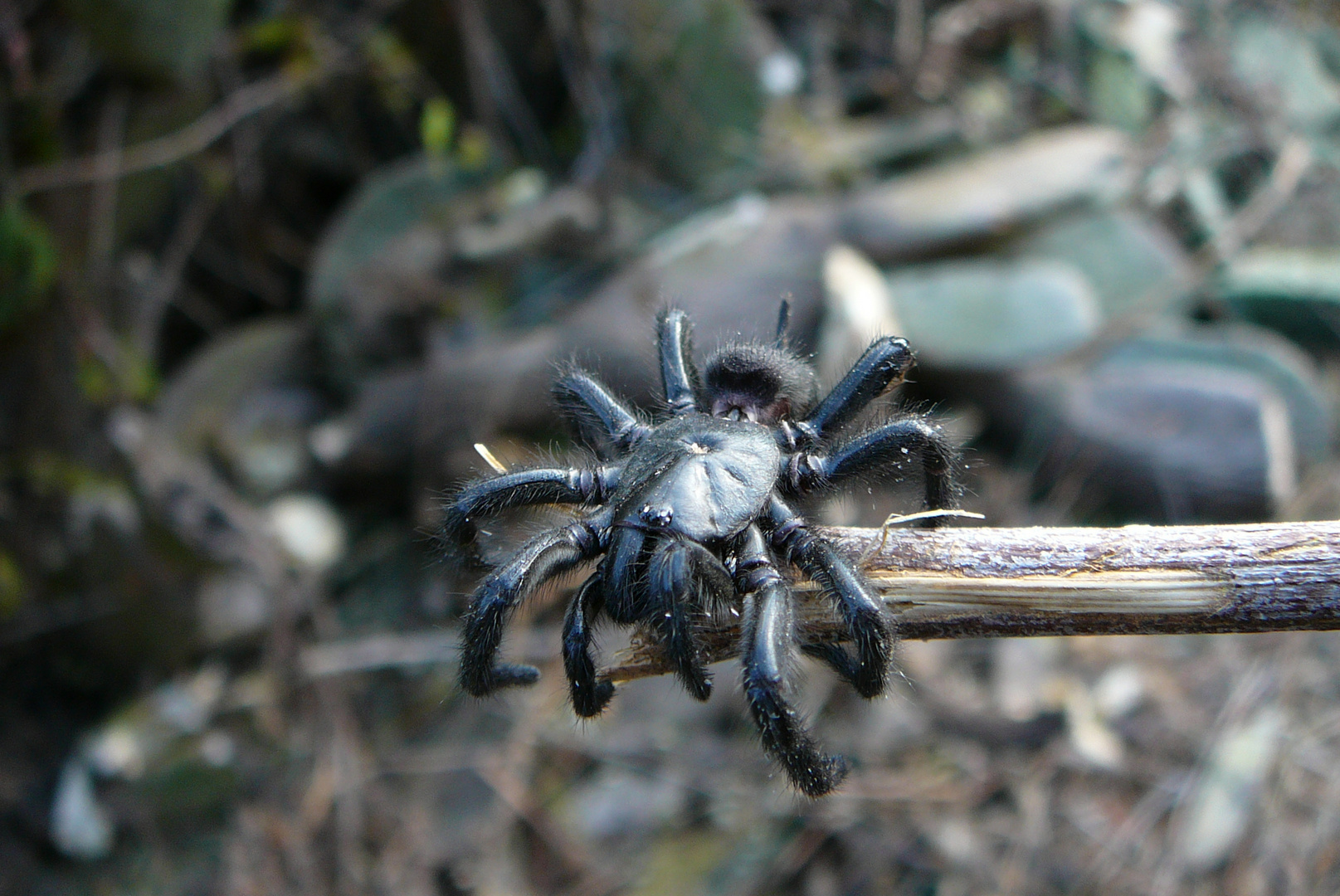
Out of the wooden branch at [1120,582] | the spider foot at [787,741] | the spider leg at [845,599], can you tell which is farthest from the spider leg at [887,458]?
the spider foot at [787,741]

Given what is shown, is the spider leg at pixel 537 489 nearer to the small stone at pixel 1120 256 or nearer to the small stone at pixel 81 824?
the small stone at pixel 81 824

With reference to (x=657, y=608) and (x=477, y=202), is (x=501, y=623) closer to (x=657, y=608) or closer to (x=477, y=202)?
(x=657, y=608)

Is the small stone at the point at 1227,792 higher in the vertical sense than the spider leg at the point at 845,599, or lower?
lower

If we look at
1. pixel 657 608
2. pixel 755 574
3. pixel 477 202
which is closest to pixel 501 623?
pixel 657 608

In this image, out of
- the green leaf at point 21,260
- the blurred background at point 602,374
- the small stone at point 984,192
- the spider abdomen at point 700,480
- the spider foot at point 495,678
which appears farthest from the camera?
the small stone at point 984,192

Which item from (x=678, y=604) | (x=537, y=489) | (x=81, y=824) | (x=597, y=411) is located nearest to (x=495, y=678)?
(x=537, y=489)

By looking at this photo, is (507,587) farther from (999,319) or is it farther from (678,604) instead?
(999,319)

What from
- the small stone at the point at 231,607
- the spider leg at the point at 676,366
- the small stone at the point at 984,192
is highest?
the spider leg at the point at 676,366
